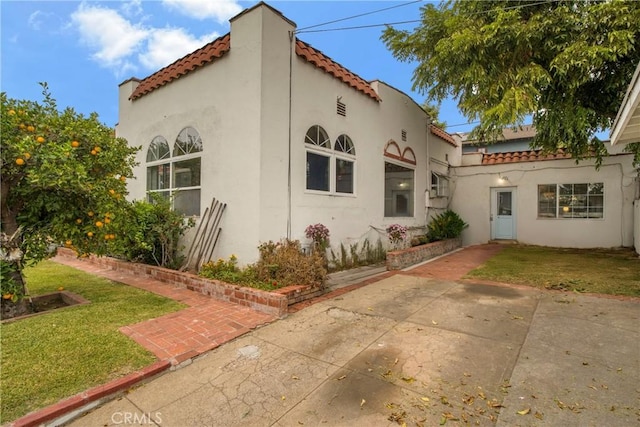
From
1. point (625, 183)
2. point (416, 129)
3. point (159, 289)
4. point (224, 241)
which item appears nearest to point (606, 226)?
point (625, 183)

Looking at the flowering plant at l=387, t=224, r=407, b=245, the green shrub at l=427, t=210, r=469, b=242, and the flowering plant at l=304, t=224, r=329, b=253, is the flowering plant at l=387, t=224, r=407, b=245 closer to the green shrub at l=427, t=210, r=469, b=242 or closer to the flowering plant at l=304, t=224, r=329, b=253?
the green shrub at l=427, t=210, r=469, b=242

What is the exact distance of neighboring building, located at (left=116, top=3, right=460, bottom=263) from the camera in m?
5.71

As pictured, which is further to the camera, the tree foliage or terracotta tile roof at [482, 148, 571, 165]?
terracotta tile roof at [482, 148, 571, 165]

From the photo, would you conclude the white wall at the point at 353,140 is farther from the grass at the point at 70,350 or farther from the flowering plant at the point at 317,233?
the grass at the point at 70,350

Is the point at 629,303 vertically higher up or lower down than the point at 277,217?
lower down

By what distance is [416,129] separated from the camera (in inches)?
414

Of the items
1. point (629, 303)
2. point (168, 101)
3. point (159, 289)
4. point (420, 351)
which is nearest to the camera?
point (420, 351)

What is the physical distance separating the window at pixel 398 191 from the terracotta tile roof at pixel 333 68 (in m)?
2.19

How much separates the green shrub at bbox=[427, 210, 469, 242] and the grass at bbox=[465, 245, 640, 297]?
1706mm

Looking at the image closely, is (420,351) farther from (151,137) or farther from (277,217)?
(151,137)

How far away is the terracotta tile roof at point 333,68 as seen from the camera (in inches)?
252

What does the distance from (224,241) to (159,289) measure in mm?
1416

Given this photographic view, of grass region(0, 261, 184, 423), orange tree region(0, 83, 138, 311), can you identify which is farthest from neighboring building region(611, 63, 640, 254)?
orange tree region(0, 83, 138, 311)

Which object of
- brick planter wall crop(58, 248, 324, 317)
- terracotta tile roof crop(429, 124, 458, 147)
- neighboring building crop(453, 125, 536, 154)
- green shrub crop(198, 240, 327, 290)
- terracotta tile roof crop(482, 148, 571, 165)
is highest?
neighboring building crop(453, 125, 536, 154)
